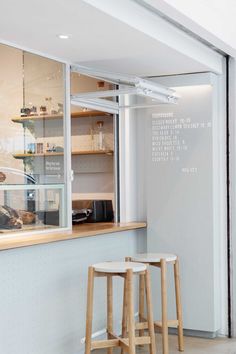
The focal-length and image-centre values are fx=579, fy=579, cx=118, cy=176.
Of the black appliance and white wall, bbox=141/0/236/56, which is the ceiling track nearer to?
white wall, bbox=141/0/236/56

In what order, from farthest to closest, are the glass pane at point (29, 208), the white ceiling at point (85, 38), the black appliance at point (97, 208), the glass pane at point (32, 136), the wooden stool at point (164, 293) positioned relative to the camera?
the black appliance at point (97, 208)
the wooden stool at point (164, 293)
the glass pane at point (32, 136)
the glass pane at point (29, 208)
the white ceiling at point (85, 38)

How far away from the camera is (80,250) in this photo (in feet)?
15.1

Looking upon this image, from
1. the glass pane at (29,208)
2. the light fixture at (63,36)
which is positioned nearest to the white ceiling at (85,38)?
the light fixture at (63,36)

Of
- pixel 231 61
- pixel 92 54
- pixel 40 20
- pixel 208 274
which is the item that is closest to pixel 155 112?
pixel 231 61

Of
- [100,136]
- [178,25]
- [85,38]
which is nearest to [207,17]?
[178,25]

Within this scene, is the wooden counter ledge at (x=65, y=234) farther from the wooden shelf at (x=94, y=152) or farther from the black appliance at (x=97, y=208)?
A: the wooden shelf at (x=94, y=152)

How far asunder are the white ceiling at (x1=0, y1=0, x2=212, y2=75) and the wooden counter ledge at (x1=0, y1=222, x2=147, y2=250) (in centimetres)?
137

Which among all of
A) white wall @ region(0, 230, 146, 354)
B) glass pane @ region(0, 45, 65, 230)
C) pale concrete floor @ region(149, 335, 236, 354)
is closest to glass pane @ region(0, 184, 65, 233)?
glass pane @ region(0, 45, 65, 230)

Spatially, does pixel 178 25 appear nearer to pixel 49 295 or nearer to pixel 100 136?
pixel 100 136

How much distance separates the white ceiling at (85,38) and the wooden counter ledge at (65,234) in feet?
4.48

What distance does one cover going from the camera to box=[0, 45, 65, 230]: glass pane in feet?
14.2

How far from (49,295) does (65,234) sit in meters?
0.46

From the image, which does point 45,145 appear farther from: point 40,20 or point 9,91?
point 40,20

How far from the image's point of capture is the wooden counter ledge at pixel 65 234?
382 centimetres
